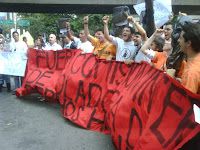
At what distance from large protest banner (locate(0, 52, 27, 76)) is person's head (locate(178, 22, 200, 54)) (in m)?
8.07

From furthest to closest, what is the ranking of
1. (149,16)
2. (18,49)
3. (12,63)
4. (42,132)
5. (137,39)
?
(18,49)
(12,63)
(149,16)
(137,39)
(42,132)

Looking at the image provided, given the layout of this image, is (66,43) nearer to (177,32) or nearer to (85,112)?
(85,112)

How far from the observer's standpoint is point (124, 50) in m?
8.76

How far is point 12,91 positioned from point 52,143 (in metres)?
6.26

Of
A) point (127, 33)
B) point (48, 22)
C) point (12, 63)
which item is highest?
point (48, 22)

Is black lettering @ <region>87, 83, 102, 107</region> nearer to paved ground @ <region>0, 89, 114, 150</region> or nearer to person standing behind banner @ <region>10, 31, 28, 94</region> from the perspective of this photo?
paved ground @ <region>0, 89, 114, 150</region>

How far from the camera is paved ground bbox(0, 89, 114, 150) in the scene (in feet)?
21.7

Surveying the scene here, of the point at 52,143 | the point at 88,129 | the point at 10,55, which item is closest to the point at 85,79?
the point at 88,129

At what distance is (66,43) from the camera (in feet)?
42.3

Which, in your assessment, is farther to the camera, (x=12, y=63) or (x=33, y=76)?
(x=12, y=63)

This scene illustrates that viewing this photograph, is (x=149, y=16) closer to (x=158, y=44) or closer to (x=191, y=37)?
(x=158, y=44)

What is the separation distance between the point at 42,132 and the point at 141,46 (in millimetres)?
2301

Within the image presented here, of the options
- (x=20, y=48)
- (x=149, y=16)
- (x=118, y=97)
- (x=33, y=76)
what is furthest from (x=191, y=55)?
(x=20, y=48)

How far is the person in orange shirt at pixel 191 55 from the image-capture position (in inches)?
177
